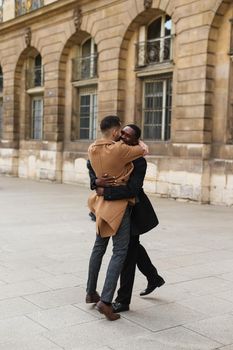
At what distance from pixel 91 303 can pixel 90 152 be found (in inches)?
56.6

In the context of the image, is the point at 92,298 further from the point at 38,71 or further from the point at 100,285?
the point at 38,71

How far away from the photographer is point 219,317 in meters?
4.69

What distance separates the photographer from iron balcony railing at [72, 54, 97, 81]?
18594mm

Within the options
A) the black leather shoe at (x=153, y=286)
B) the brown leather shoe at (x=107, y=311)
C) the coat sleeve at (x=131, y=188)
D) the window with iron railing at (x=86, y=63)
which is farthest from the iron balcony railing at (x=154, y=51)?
the brown leather shoe at (x=107, y=311)

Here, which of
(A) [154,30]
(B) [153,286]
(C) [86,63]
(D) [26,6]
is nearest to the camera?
(B) [153,286]

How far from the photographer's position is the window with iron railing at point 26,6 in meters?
21.2

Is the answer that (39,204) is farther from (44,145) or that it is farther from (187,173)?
(44,145)

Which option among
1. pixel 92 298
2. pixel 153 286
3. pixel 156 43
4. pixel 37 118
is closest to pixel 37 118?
pixel 37 118

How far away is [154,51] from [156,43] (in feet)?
0.80

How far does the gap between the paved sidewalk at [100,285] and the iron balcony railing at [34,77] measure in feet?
40.2

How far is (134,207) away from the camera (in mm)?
4816

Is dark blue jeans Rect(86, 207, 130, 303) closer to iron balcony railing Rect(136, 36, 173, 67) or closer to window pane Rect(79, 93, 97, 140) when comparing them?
iron balcony railing Rect(136, 36, 173, 67)

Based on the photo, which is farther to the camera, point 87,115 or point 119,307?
point 87,115

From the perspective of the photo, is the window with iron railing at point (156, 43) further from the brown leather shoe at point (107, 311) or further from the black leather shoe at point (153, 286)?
the brown leather shoe at point (107, 311)
